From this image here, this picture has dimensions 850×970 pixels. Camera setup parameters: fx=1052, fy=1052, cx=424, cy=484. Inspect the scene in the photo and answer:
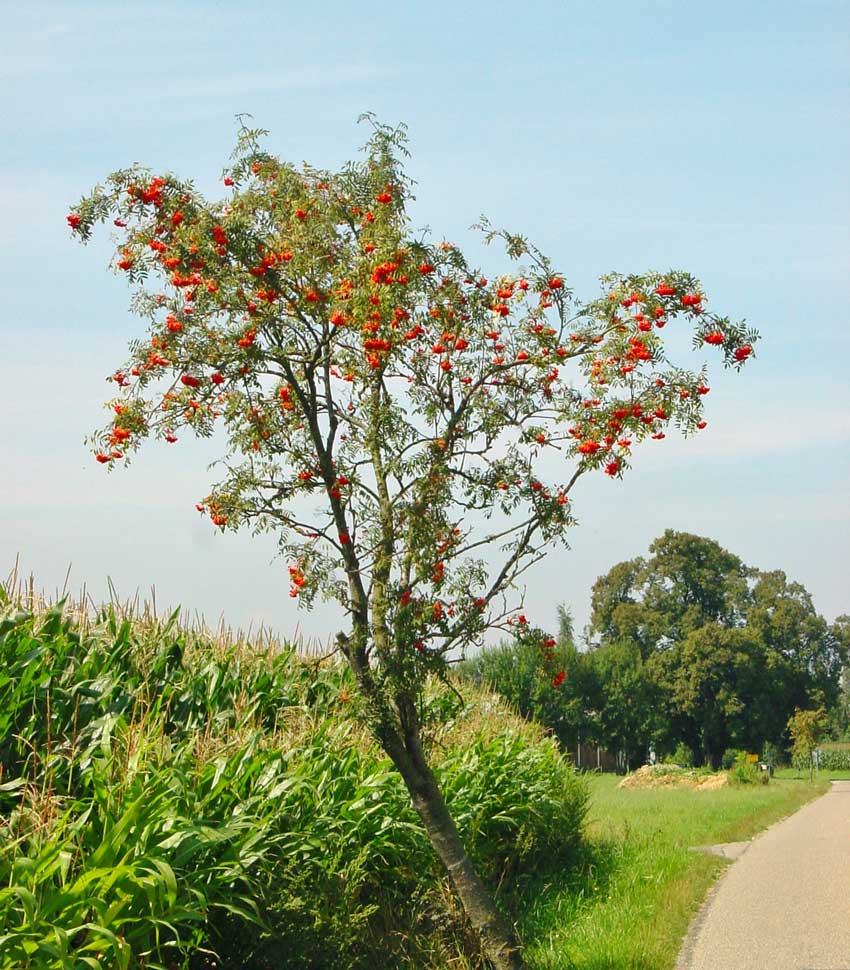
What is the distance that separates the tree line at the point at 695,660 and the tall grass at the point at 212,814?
102ft

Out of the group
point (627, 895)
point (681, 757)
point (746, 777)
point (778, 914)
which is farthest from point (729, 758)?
point (778, 914)

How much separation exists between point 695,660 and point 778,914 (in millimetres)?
42094

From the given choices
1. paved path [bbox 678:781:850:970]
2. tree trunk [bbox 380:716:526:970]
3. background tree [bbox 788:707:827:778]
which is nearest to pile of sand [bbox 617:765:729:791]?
background tree [bbox 788:707:827:778]

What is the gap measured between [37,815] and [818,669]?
5313 cm

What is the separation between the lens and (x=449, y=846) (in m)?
7.18

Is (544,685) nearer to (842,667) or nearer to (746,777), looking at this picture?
(746,777)

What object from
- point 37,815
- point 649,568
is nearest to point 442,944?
point 37,815

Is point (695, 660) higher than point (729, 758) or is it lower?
higher

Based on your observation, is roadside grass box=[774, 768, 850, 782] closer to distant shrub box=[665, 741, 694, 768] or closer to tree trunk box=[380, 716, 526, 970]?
distant shrub box=[665, 741, 694, 768]

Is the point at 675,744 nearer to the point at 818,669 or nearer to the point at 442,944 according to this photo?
the point at 818,669

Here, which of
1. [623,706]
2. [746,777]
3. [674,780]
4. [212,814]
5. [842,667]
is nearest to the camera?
[212,814]

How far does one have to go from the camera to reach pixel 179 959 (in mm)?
6113

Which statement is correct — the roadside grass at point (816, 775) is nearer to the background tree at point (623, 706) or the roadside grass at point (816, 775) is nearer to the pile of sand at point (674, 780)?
the background tree at point (623, 706)

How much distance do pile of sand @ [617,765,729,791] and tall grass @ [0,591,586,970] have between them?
1882 cm
